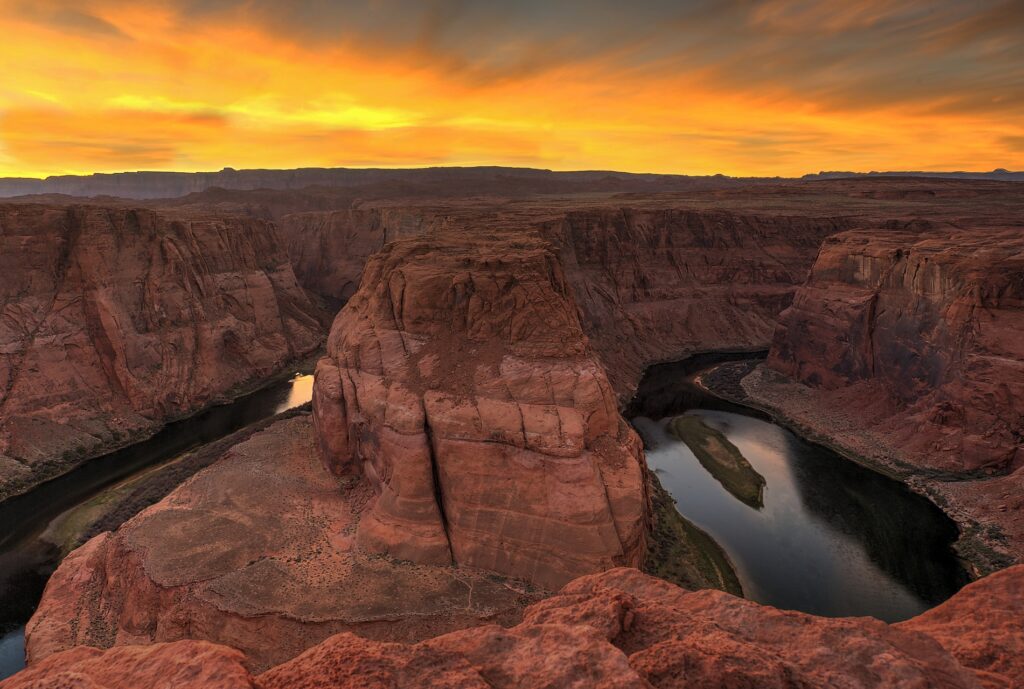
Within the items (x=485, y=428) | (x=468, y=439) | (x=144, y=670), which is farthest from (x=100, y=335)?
(x=144, y=670)

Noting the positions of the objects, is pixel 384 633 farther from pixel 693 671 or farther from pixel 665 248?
pixel 665 248

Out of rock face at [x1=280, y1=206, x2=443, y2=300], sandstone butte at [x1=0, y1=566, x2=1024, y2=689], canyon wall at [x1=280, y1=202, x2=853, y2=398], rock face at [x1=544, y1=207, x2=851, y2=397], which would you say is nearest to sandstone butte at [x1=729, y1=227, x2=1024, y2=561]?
rock face at [x1=544, y1=207, x2=851, y2=397]

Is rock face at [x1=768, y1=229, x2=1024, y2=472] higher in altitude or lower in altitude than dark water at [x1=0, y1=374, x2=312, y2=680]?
higher

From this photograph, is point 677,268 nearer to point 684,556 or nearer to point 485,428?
point 684,556

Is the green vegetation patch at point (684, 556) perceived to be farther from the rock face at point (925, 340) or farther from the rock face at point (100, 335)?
the rock face at point (100, 335)

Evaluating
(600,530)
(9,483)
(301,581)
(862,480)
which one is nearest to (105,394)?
(9,483)

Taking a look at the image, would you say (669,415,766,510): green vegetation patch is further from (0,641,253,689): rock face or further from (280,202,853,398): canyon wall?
(0,641,253,689): rock face
